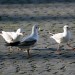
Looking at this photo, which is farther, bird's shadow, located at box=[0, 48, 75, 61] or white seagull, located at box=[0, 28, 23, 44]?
white seagull, located at box=[0, 28, 23, 44]

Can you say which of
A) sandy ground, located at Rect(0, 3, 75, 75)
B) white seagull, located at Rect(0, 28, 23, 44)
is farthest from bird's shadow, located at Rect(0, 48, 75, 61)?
white seagull, located at Rect(0, 28, 23, 44)

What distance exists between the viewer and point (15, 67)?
8.04 metres

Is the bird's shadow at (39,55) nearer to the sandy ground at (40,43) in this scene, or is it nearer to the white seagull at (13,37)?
the sandy ground at (40,43)

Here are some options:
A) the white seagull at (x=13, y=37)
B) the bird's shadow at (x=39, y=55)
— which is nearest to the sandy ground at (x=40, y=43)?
the bird's shadow at (x=39, y=55)

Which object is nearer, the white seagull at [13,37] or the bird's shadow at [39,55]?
the bird's shadow at [39,55]

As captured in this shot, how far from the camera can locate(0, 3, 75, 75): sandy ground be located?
7906mm

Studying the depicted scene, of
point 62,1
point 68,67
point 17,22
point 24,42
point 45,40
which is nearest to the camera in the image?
point 68,67

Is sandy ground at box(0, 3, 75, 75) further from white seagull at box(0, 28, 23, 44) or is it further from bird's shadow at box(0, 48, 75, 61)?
white seagull at box(0, 28, 23, 44)

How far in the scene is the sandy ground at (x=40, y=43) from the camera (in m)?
7.91

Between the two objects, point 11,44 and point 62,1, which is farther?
point 62,1

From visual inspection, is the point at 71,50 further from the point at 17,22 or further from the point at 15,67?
the point at 17,22

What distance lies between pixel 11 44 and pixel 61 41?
112 cm

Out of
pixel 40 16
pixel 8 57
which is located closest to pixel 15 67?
pixel 8 57

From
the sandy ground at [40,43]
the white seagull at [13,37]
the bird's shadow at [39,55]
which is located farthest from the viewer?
the white seagull at [13,37]
